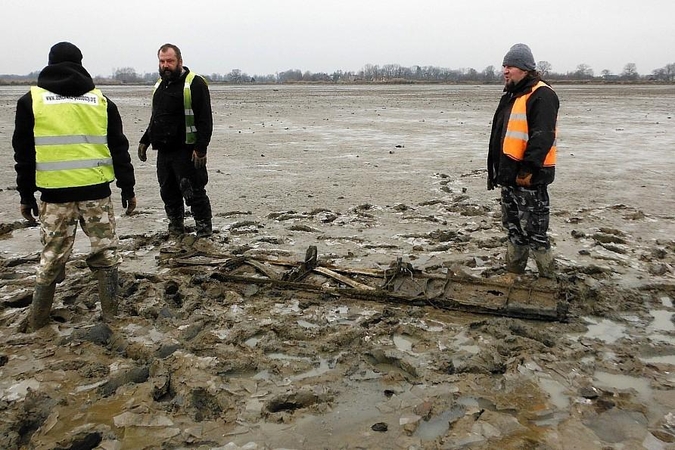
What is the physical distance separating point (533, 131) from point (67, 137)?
392 centimetres

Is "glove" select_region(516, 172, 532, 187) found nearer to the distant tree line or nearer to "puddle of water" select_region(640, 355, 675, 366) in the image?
"puddle of water" select_region(640, 355, 675, 366)

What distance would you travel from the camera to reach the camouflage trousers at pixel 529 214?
5.24 m

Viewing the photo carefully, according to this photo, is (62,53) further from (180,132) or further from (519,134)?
(519,134)

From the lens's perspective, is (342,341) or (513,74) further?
(513,74)

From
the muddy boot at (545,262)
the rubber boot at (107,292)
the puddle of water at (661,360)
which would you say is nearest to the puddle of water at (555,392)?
the puddle of water at (661,360)

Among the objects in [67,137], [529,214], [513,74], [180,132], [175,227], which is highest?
A: [513,74]

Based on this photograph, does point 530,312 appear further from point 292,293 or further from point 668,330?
point 292,293

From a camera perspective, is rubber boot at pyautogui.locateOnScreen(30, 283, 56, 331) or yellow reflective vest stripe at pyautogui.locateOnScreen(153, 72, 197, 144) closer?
rubber boot at pyautogui.locateOnScreen(30, 283, 56, 331)

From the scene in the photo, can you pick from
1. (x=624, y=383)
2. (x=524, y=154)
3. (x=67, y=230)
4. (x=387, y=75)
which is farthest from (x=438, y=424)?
(x=387, y=75)

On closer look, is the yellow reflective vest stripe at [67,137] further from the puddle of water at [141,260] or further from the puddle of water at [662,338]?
the puddle of water at [662,338]

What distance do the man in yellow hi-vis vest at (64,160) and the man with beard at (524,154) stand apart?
344cm

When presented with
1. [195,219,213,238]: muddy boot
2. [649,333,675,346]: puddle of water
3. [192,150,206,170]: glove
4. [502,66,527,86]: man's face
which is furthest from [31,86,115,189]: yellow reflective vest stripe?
[649,333,675,346]: puddle of water

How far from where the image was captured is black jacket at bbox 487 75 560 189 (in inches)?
193

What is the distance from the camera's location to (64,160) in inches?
169
